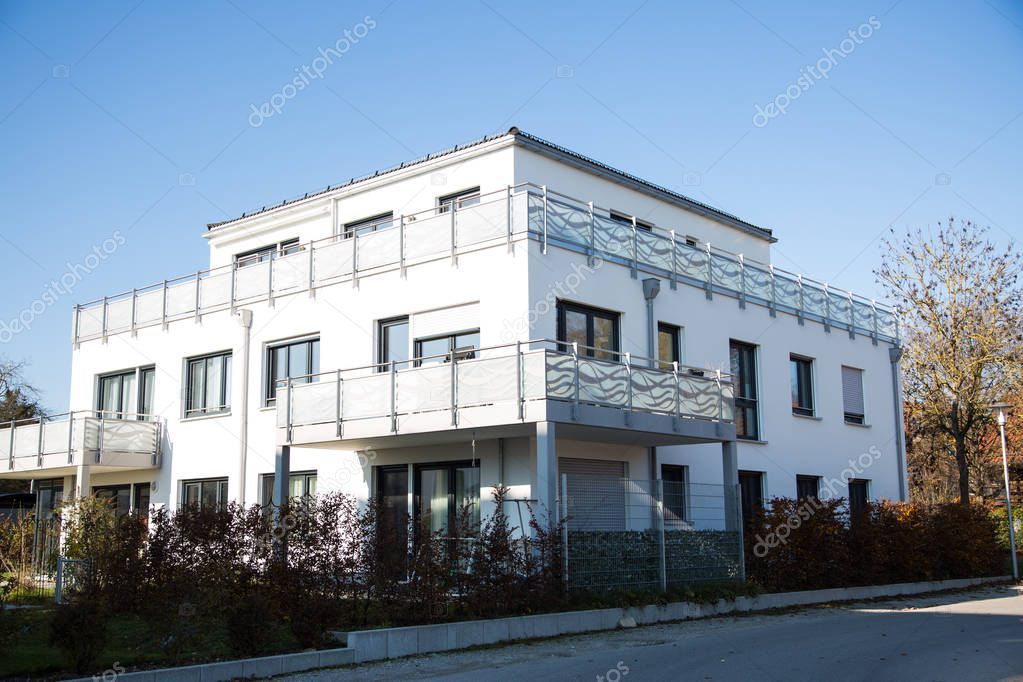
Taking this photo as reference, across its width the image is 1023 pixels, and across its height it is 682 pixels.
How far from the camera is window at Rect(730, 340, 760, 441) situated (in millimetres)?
23469

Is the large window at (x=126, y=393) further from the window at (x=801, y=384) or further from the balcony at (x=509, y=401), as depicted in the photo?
the window at (x=801, y=384)

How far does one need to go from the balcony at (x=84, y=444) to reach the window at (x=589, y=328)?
38.4ft

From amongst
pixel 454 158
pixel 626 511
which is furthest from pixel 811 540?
pixel 454 158

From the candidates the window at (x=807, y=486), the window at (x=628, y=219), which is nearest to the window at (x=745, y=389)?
the window at (x=807, y=486)

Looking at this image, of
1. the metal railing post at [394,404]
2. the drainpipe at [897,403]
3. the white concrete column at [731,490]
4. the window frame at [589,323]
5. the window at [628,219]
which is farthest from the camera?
the drainpipe at [897,403]

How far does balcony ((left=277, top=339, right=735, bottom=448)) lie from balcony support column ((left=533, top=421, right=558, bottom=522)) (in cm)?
22

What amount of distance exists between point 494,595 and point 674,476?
8488 millimetres

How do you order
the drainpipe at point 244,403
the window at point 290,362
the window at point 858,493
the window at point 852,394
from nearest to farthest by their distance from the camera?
the window at point 290,362 → the drainpipe at point 244,403 → the window at point 858,493 → the window at point 852,394

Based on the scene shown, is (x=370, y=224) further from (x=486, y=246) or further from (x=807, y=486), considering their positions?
(x=807, y=486)

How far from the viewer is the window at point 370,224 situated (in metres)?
23.8

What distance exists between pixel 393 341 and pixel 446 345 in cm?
160

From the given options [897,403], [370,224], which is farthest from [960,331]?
[370,224]

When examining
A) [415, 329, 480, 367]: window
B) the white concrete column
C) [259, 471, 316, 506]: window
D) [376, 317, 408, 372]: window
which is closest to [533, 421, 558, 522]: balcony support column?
[415, 329, 480, 367]: window

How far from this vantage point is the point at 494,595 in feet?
46.2
